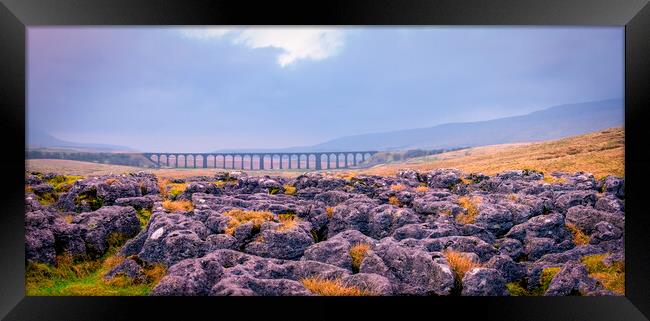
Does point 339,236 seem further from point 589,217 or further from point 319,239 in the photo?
point 589,217

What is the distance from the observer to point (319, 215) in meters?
13.3

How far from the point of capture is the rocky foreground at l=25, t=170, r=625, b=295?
9414mm

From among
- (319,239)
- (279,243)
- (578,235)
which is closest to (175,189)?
(319,239)

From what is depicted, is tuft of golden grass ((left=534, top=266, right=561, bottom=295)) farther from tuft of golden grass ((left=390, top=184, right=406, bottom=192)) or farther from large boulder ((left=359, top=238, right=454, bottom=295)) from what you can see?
tuft of golden grass ((left=390, top=184, right=406, bottom=192))

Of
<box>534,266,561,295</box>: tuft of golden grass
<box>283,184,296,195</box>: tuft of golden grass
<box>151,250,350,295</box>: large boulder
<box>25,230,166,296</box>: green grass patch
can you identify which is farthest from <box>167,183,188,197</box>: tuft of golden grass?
<box>534,266,561,295</box>: tuft of golden grass

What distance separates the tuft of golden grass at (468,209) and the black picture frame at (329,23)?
13.0 feet

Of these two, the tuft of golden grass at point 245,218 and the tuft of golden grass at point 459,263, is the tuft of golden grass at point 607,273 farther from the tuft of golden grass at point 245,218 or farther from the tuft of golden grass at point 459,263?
the tuft of golden grass at point 245,218

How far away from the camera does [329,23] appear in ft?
29.8

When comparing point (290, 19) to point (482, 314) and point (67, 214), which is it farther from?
point (67, 214)

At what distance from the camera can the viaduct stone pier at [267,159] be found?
20969mm

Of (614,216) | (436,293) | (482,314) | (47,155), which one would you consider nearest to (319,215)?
Answer: (436,293)

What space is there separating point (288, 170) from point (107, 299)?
525 inches

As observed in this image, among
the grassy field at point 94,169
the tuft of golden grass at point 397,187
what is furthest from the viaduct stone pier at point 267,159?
the tuft of golden grass at point 397,187

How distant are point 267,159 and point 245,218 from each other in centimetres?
1257
